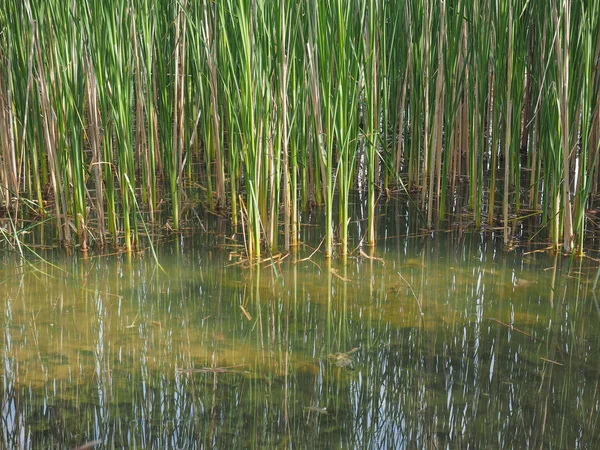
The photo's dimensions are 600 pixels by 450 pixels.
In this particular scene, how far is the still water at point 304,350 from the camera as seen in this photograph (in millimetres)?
1754

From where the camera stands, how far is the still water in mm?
1754

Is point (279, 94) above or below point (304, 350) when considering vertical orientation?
above

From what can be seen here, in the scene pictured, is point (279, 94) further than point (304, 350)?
Yes

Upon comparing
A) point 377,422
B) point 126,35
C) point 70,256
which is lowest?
point 377,422

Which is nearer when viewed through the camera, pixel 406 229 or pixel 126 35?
pixel 126 35

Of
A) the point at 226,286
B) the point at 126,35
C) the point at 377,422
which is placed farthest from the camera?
the point at 126,35

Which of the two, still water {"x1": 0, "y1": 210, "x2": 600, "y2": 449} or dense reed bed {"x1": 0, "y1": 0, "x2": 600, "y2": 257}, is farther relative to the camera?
dense reed bed {"x1": 0, "y1": 0, "x2": 600, "y2": 257}

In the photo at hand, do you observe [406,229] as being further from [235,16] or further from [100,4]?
[100,4]

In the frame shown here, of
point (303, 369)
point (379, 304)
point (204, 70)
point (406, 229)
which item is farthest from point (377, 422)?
point (204, 70)

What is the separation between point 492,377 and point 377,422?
390 millimetres

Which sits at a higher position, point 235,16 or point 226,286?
point 235,16

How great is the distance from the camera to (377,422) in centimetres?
178

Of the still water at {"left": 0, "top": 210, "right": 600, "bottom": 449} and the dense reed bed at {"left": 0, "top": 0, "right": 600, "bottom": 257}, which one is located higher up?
the dense reed bed at {"left": 0, "top": 0, "right": 600, "bottom": 257}

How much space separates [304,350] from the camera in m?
2.17
